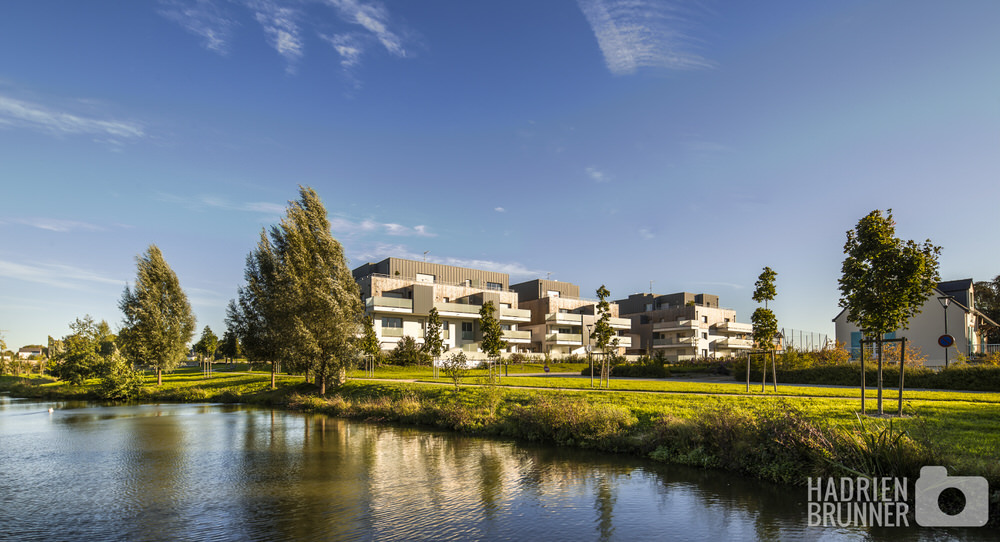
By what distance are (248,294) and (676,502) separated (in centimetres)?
4022

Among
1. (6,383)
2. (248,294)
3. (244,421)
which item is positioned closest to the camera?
(244,421)

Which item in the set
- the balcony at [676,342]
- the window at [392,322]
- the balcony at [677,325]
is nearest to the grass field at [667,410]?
the window at [392,322]

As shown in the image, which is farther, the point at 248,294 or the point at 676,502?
the point at 248,294

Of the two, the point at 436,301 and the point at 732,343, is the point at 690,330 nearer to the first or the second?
the point at 732,343

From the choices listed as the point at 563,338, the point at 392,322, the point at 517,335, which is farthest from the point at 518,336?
the point at 392,322

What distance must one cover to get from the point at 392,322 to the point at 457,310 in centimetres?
751

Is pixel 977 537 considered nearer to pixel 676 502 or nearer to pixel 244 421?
pixel 676 502

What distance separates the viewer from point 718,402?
1841cm

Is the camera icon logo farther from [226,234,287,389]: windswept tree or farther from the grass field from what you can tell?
[226,234,287,389]: windswept tree

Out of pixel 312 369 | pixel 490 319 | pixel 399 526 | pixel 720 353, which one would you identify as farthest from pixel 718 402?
pixel 720 353

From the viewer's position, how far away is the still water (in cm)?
947

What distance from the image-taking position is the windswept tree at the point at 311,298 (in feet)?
117

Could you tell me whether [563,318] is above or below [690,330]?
above

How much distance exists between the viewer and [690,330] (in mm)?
73312
